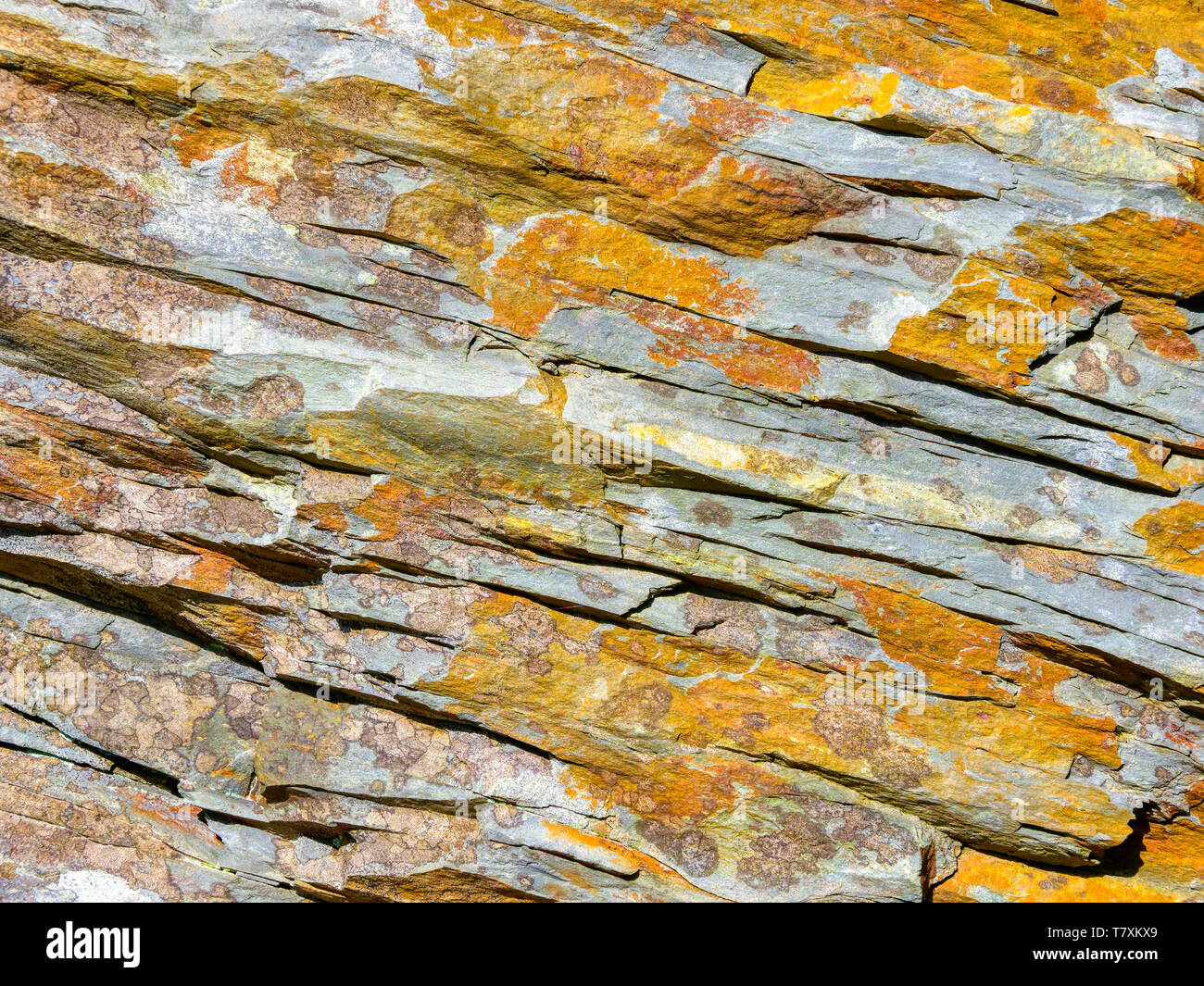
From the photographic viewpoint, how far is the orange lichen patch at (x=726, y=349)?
22.9 feet

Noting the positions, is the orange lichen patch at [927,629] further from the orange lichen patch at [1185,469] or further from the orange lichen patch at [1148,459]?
the orange lichen patch at [1185,469]

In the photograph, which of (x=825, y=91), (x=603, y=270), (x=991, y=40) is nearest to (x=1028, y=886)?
(x=603, y=270)

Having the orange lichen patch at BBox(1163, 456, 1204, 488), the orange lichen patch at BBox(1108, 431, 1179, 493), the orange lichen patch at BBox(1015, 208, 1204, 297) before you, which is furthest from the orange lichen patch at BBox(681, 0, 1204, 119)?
the orange lichen patch at BBox(1163, 456, 1204, 488)

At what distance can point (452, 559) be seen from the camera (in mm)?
7316

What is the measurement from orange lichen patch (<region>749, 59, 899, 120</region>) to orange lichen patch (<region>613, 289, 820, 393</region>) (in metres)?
1.83

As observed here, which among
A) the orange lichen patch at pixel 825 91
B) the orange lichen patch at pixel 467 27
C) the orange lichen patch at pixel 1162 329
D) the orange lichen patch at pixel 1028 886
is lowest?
the orange lichen patch at pixel 1028 886

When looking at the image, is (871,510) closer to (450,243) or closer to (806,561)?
(806,561)

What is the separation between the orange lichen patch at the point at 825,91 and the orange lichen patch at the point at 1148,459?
3288mm

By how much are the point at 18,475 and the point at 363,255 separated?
355 centimetres

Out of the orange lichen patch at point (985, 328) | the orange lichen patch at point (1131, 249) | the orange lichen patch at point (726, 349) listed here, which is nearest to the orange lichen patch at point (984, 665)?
the orange lichen patch at point (726, 349)

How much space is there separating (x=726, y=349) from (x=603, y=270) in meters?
1.19

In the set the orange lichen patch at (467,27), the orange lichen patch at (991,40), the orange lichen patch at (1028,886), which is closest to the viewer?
the orange lichen patch at (467,27)

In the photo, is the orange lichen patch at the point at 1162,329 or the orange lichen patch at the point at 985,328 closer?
the orange lichen patch at the point at 985,328

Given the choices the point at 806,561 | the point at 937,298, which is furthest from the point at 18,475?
the point at 937,298
